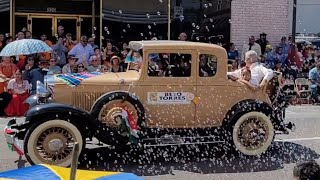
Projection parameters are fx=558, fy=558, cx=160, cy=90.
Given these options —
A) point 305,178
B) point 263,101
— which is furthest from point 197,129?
point 305,178

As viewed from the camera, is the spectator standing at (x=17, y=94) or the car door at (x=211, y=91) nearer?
the car door at (x=211, y=91)

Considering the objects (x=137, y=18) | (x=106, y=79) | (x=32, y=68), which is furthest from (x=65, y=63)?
(x=106, y=79)

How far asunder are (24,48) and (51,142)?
5.64 meters

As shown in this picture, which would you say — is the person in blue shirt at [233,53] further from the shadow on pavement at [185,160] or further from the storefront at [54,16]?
the shadow on pavement at [185,160]

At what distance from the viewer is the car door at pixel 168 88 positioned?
816cm

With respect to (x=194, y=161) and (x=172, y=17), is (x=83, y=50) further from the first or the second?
(x=194, y=161)

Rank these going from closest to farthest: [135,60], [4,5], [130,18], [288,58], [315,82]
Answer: [135,60]
[315,82]
[4,5]
[288,58]
[130,18]

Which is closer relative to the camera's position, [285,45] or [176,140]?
[176,140]

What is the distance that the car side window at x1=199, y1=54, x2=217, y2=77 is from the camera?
27.4 ft

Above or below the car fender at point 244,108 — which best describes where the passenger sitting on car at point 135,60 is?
above

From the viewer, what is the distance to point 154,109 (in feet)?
26.9

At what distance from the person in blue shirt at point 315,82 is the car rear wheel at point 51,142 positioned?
1021 centimetres

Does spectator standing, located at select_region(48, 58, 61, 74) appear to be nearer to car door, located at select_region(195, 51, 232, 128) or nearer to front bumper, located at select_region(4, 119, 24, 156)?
front bumper, located at select_region(4, 119, 24, 156)

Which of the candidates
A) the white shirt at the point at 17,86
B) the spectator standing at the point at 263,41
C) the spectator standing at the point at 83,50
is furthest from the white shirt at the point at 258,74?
the spectator standing at the point at 263,41
